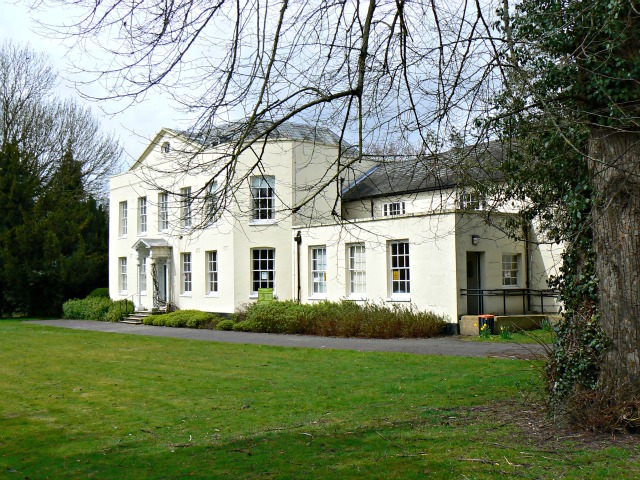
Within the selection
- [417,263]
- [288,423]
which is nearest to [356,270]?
[417,263]

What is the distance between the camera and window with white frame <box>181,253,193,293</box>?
30.0 m

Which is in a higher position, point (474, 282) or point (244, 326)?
point (474, 282)

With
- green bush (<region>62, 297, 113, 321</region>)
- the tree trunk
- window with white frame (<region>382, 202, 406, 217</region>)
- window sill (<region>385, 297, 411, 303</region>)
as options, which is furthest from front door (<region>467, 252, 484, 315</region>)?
green bush (<region>62, 297, 113, 321</region>)

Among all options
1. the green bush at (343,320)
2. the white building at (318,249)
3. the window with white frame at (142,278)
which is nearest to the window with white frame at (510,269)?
the white building at (318,249)

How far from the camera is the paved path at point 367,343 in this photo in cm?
1584

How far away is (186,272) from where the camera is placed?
98.8ft

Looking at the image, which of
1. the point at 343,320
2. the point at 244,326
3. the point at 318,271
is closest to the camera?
the point at 343,320

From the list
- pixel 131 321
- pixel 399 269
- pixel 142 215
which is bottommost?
pixel 131 321

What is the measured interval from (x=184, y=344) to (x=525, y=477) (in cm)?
1458

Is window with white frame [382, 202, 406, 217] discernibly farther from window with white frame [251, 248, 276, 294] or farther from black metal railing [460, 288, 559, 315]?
black metal railing [460, 288, 559, 315]

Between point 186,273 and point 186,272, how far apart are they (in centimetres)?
5

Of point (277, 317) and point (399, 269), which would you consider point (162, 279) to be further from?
point (399, 269)

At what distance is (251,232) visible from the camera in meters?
27.0

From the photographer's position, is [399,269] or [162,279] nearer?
[399,269]
